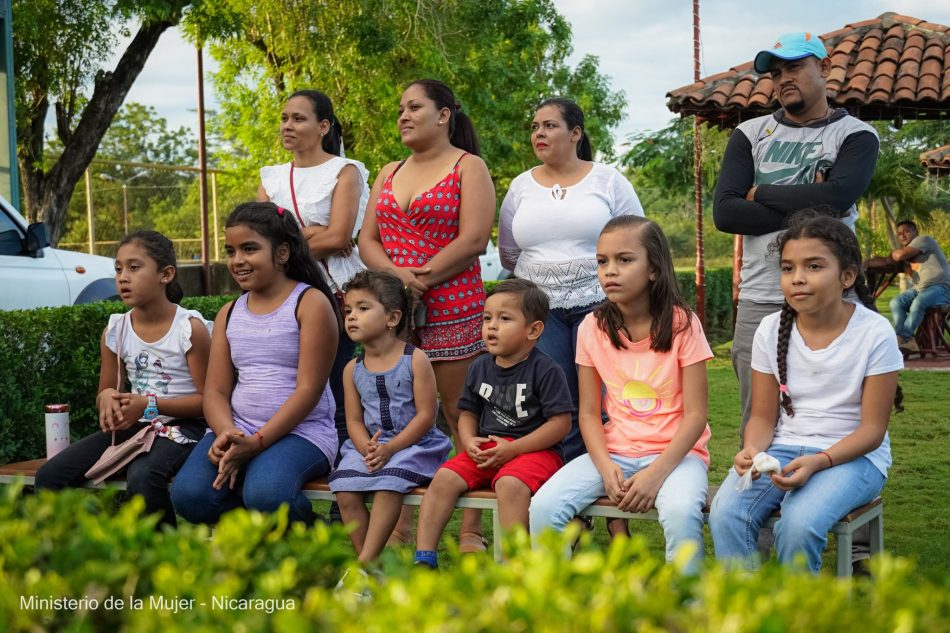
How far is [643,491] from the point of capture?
12.7ft

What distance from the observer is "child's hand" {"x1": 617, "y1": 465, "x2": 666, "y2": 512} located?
388cm

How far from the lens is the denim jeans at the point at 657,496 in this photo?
3.76 meters

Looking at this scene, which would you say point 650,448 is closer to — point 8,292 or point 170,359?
point 170,359

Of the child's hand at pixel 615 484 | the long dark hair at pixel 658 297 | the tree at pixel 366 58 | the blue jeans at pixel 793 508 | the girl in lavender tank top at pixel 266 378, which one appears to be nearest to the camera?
the blue jeans at pixel 793 508

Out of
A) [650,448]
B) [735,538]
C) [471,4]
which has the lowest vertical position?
[735,538]

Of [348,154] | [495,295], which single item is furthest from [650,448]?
[348,154]

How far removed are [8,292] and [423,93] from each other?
4.90 m

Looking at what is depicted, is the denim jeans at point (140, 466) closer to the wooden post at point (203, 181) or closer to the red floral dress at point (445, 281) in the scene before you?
the red floral dress at point (445, 281)

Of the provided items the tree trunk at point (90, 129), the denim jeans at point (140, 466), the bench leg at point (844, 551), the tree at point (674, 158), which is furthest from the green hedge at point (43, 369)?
the tree at point (674, 158)

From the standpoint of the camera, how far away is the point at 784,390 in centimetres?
402

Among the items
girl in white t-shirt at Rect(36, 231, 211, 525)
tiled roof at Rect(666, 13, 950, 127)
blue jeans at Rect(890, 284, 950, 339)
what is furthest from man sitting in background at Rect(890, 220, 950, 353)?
girl in white t-shirt at Rect(36, 231, 211, 525)

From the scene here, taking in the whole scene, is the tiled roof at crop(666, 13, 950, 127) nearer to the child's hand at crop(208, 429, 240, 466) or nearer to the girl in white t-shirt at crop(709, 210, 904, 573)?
the girl in white t-shirt at crop(709, 210, 904, 573)

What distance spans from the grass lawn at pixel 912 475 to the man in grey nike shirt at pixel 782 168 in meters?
1.14

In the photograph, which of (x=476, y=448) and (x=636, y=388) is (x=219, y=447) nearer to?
(x=476, y=448)
